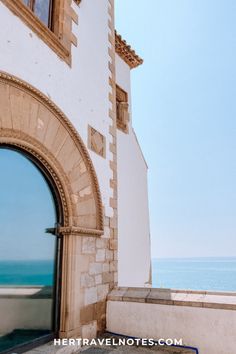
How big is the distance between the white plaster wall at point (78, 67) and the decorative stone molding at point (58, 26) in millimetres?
76

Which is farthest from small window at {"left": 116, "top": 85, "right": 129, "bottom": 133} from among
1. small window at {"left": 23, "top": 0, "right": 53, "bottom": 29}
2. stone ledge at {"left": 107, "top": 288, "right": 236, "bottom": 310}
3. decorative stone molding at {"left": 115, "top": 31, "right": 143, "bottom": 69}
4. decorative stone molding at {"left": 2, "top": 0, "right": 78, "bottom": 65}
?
stone ledge at {"left": 107, "top": 288, "right": 236, "bottom": 310}

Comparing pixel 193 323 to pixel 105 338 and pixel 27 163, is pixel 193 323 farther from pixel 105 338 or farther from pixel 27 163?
pixel 27 163

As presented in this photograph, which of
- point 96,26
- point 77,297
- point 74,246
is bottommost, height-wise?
point 77,297

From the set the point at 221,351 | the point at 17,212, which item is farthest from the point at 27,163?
the point at 221,351

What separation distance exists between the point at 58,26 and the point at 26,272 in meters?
3.34

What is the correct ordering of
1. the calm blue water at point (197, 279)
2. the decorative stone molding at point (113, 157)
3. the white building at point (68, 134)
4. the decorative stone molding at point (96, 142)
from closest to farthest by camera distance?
1. the white building at point (68, 134)
2. the decorative stone molding at point (96, 142)
3. the decorative stone molding at point (113, 157)
4. the calm blue water at point (197, 279)

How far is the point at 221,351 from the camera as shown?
9.78ft

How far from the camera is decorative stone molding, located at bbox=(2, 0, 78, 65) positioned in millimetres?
3076

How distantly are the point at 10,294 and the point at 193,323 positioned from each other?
2.12 metres

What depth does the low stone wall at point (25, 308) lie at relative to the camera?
2.66 meters

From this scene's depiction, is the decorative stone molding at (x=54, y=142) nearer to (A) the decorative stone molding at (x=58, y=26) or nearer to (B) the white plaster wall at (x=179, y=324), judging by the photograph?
(A) the decorative stone molding at (x=58, y=26)

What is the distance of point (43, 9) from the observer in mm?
3809

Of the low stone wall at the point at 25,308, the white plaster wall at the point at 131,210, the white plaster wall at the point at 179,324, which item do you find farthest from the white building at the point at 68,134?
the white plaster wall at the point at 131,210

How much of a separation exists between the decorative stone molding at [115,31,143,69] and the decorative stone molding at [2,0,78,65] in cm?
392
